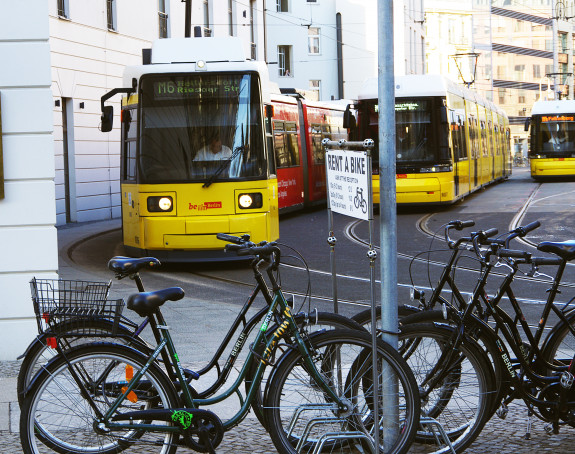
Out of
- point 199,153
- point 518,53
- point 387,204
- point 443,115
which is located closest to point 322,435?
point 387,204

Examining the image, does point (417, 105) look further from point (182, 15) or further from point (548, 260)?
point (548, 260)

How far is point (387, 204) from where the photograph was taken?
5.04 meters

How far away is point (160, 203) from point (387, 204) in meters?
10.2

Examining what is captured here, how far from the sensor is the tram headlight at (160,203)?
14914 mm

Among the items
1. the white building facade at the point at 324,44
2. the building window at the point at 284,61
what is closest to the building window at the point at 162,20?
the white building facade at the point at 324,44

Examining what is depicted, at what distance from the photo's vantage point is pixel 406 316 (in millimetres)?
5699

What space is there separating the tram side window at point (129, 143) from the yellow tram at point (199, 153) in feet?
0.35

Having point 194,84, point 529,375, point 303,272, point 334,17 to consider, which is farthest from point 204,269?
point 334,17

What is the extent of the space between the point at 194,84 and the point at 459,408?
1016cm

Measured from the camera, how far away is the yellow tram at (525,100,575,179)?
40.0 meters

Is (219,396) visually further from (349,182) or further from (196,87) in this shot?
(196,87)

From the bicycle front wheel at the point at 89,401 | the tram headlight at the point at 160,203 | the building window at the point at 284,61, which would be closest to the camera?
the bicycle front wheel at the point at 89,401

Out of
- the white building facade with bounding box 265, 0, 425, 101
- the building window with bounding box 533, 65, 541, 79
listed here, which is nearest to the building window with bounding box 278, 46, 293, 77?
the white building facade with bounding box 265, 0, 425, 101

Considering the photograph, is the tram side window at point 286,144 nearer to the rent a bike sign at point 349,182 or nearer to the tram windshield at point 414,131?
the tram windshield at point 414,131
